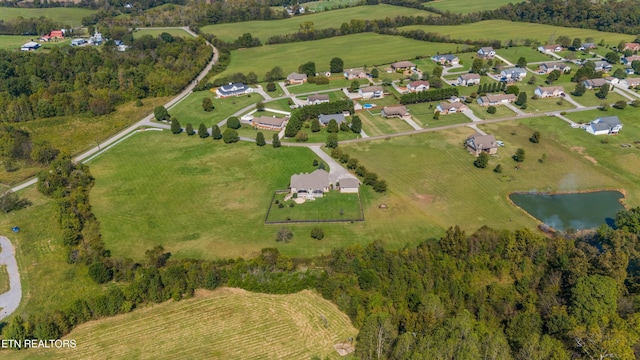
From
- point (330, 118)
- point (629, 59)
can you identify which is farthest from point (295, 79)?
point (629, 59)

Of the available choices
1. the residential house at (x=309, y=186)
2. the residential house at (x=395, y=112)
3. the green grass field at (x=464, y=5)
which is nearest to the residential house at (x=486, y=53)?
the residential house at (x=395, y=112)

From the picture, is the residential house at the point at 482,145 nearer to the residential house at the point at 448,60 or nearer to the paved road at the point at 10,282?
the residential house at the point at 448,60

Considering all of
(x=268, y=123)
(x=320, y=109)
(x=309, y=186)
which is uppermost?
(x=320, y=109)

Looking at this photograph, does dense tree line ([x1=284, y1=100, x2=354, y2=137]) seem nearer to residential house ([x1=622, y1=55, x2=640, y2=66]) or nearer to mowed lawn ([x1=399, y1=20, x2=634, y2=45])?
mowed lawn ([x1=399, y1=20, x2=634, y2=45])

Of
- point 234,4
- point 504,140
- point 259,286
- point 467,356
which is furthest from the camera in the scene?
point 234,4

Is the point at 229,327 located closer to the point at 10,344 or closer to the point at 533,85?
the point at 10,344

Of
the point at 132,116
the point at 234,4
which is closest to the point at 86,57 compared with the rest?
the point at 132,116

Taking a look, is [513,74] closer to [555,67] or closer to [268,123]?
[555,67]
